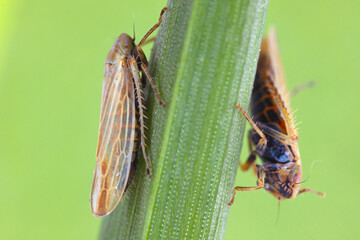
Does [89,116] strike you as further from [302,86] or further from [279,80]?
[302,86]

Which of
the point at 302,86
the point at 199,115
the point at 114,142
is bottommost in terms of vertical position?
the point at 114,142

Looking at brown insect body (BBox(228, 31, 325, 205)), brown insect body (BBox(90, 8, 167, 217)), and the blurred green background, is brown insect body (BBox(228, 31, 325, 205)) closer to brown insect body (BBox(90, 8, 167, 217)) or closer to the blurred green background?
brown insect body (BBox(90, 8, 167, 217))

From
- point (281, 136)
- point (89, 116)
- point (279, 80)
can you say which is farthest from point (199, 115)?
point (89, 116)

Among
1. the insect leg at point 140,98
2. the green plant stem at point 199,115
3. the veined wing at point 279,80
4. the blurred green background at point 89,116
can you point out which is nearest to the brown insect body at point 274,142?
the veined wing at point 279,80

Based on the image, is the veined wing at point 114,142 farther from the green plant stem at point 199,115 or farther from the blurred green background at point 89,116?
the blurred green background at point 89,116

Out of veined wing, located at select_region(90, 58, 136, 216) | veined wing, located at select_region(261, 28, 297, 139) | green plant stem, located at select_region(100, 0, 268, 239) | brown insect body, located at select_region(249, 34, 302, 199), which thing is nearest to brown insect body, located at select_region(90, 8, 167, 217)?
veined wing, located at select_region(90, 58, 136, 216)

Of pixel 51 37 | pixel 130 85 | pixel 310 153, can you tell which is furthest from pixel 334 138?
pixel 51 37
